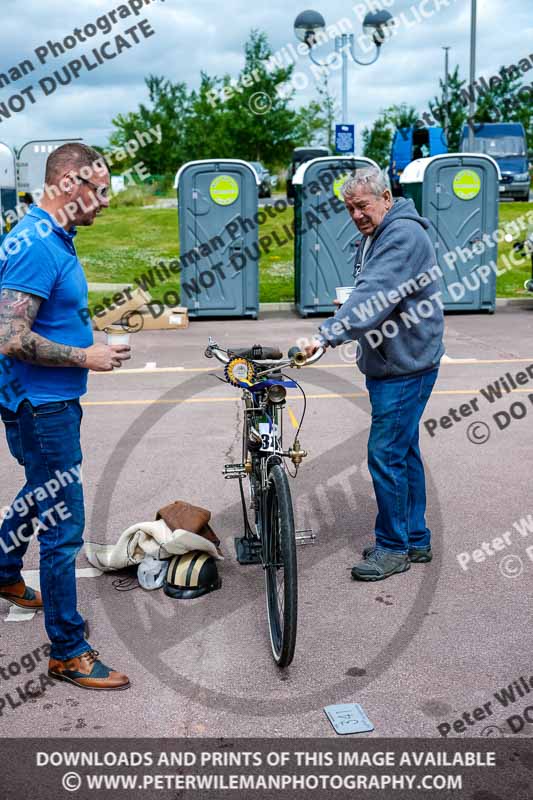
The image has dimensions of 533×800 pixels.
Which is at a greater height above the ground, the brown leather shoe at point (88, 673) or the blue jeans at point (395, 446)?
the blue jeans at point (395, 446)

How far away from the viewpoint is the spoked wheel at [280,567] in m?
3.49

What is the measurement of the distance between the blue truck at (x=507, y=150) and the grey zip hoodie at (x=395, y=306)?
1001 inches

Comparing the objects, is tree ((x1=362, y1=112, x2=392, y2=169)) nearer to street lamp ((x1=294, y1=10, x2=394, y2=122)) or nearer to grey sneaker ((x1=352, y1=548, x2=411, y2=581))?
street lamp ((x1=294, y1=10, x2=394, y2=122))

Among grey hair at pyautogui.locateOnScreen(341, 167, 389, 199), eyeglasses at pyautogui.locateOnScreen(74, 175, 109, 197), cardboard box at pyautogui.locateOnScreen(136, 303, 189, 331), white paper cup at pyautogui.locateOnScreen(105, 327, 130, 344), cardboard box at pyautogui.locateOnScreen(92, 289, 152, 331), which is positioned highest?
grey hair at pyautogui.locateOnScreen(341, 167, 389, 199)

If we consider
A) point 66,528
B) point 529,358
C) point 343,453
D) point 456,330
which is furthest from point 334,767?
point 456,330

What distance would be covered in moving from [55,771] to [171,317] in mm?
10148

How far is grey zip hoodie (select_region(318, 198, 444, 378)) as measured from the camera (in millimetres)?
4180

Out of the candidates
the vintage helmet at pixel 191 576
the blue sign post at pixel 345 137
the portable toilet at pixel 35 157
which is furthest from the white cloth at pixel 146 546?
the portable toilet at pixel 35 157

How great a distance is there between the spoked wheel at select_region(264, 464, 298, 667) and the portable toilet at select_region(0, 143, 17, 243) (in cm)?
1256

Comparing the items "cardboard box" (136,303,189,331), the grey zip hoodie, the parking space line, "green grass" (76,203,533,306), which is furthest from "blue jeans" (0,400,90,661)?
"green grass" (76,203,533,306)

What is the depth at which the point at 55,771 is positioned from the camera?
9.84ft

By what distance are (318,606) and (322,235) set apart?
969cm

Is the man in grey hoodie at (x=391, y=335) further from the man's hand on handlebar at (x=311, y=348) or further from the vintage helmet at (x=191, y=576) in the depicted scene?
the vintage helmet at (x=191, y=576)

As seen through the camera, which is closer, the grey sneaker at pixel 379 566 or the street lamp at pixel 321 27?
the grey sneaker at pixel 379 566
